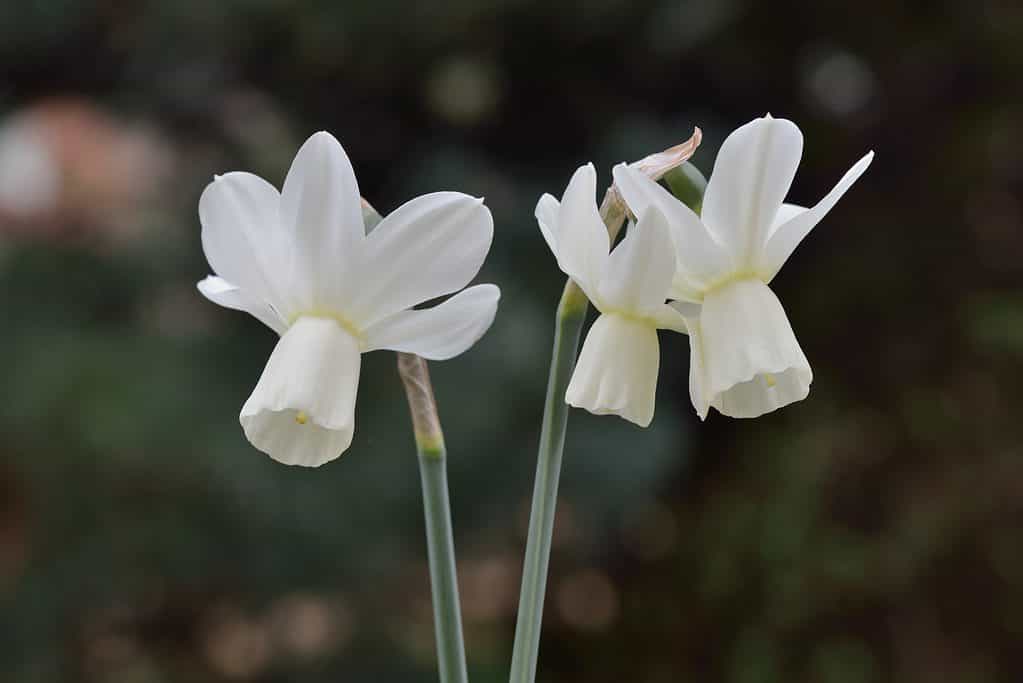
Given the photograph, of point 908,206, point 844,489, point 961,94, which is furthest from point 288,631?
point 961,94

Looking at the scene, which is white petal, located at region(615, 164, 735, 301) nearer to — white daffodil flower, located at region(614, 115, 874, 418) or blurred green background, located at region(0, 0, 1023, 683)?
white daffodil flower, located at region(614, 115, 874, 418)

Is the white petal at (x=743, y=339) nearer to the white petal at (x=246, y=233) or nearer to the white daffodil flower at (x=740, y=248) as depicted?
the white daffodil flower at (x=740, y=248)

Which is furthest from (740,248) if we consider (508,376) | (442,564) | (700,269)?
(508,376)

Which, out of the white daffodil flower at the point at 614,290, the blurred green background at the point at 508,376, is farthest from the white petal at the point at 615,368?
the blurred green background at the point at 508,376

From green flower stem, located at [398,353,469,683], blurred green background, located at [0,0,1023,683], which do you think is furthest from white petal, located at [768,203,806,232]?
blurred green background, located at [0,0,1023,683]

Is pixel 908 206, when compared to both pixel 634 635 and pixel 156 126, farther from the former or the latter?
pixel 156 126

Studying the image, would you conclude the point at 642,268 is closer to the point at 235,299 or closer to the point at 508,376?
the point at 235,299
